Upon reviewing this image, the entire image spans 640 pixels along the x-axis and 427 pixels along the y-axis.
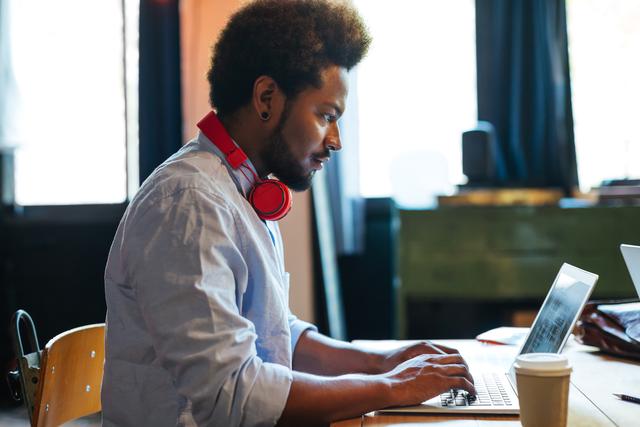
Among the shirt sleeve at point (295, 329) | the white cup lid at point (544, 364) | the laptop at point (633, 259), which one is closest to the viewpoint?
the white cup lid at point (544, 364)

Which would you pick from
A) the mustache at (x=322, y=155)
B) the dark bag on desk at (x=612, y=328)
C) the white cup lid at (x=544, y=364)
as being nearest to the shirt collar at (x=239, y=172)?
the mustache at (x=322, y=155)

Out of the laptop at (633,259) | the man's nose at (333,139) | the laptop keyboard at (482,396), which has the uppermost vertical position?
the man's nose at (333,139)

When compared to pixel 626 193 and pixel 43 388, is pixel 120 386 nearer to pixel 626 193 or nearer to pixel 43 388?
pixel 43 388

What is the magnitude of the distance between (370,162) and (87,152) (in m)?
1.48

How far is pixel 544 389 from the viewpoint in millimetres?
959

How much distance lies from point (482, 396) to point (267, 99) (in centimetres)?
61

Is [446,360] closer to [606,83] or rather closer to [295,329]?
[295,329]

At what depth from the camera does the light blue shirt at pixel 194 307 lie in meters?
1.04

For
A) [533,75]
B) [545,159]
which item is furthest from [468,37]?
[545,159]

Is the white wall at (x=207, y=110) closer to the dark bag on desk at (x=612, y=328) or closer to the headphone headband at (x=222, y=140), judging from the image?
the dark bag on desk at (x=612, y=328)

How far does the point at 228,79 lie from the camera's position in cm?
136

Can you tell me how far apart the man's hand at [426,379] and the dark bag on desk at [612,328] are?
0.43 meters

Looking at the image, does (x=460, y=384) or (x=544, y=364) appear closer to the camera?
(x=544, y=364)

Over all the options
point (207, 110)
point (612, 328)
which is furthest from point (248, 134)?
point (207, 110)
